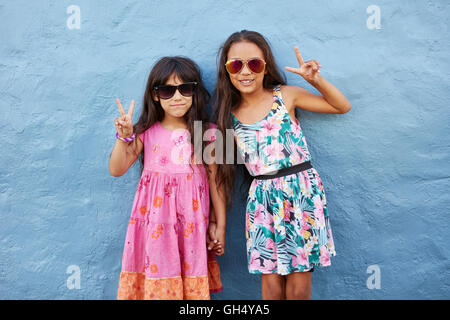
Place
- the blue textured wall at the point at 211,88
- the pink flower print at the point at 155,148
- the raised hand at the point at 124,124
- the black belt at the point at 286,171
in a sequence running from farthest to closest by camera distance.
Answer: the blue textured wall at the point at 211,88, the pink flower print at the point at 155,148, the black belt at the point at 286,171, the raised hand at the point at 124,124

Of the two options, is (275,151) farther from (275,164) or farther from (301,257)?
(301,257)

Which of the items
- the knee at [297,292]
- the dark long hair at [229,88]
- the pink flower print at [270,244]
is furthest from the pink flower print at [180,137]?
the knee at [297,292]

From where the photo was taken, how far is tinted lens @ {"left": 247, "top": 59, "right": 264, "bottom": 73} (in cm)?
237

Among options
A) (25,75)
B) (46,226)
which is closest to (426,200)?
(46,226)

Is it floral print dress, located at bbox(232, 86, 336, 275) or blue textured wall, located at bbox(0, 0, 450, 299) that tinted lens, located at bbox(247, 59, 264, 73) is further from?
blue textured wall, located at bbox(0, 0, 450, 299)

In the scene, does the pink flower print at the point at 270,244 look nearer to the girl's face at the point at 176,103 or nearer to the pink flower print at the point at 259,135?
the pink flower print at the point at 259,135

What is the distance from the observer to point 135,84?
9.16 feet

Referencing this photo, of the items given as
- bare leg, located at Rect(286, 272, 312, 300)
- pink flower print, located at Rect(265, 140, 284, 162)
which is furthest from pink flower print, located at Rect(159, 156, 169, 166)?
bare leg, located at Rect(286, 272, 312, 300)

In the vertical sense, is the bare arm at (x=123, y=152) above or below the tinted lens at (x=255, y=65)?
below

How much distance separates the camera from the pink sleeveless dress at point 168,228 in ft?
7.86

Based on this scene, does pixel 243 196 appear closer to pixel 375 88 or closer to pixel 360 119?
pixel 360 119

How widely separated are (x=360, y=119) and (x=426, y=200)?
67 cm

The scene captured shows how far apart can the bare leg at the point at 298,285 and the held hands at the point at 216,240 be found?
43 centimetres

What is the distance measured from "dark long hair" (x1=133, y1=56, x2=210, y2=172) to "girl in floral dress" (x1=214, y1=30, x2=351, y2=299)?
119mm
